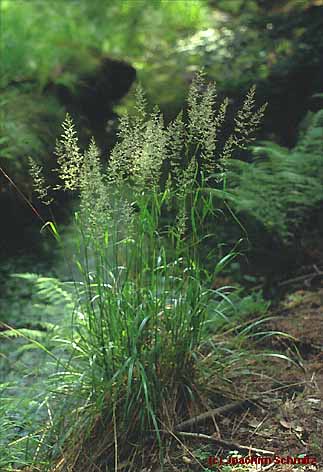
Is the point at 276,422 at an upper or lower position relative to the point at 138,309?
lower

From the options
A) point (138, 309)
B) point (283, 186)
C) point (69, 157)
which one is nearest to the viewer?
point (69, 157)

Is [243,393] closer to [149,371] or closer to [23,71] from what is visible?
[149,371]

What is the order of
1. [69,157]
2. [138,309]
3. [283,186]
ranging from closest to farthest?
[69,157], [138,309], [283,186]

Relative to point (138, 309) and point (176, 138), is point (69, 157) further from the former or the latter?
point (138, 309)

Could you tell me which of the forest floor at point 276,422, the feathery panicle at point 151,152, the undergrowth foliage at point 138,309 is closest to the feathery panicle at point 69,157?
the undergrowth foliage at point 138,309

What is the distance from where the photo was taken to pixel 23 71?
5332mm

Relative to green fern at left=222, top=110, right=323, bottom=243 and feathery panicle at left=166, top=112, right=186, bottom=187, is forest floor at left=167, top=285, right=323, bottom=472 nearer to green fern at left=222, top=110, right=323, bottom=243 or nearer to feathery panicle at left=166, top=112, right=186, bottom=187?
feathery panicle at left=166, top=112, right=186, bottom=187

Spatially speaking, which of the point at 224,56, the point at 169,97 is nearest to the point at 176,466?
the point at 169,97

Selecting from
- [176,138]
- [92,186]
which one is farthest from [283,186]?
[92,186]

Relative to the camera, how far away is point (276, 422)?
7.64 ft

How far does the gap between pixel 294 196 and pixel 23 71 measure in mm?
2595

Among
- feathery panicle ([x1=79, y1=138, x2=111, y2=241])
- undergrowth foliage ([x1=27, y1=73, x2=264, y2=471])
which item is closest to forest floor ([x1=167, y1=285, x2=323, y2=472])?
undergrowth foliage ([x1=27, y1=73, x2=264, y2=471])

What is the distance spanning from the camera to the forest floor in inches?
84.4

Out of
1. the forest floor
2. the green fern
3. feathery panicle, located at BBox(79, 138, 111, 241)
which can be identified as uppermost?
feathery panicle, located at BBox(79, 138, 111, 241)
